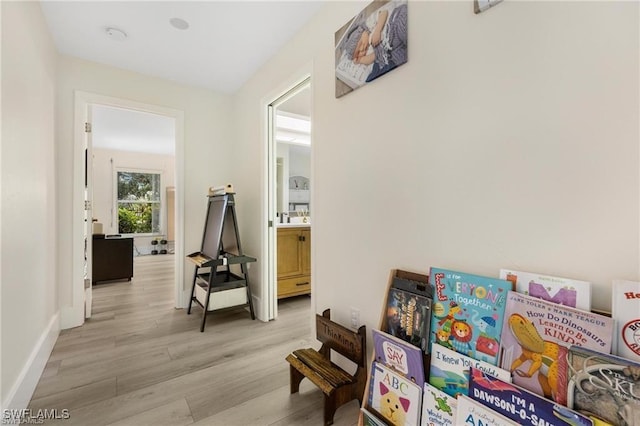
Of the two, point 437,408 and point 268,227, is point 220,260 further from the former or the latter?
point 437,408

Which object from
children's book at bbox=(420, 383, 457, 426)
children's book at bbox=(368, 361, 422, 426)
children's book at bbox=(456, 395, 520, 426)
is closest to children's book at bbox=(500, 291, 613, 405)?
children's book at bbox=(456, 395, 520, 426)

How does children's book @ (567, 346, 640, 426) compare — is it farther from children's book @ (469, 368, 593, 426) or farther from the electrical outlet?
the electrical outlet

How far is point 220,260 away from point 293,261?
92cm

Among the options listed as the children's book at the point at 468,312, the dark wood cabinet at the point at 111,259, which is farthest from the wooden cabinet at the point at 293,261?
the dark wood cabinet at the point at 111,259

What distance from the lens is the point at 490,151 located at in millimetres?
1131

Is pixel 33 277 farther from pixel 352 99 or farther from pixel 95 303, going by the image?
pixel 352 99

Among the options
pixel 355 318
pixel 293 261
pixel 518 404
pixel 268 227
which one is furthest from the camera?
pixel 293 261

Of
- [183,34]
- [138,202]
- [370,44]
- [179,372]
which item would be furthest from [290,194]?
[138,202]

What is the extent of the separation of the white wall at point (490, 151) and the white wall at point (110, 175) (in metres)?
7.02

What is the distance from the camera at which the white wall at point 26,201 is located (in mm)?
1339

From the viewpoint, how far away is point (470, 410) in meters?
0.96

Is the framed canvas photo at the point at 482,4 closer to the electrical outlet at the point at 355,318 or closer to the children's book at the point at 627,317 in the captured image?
the children's book at the point at 627,317

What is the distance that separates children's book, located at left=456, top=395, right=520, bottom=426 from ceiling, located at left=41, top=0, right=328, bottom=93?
2.35 metres

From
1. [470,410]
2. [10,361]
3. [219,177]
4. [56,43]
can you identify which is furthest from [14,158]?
[470,410]
